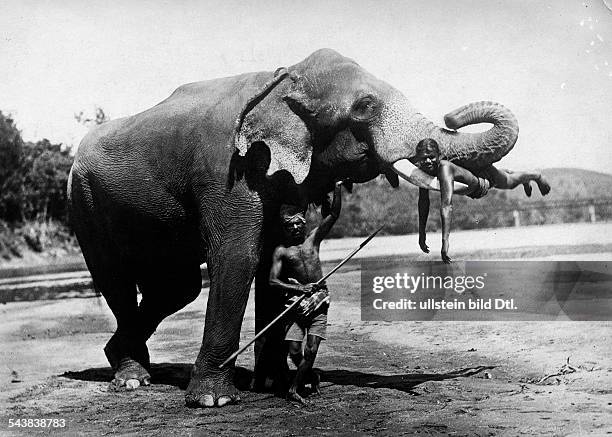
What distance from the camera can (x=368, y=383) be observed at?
16.0ft

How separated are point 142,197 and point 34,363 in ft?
6.38

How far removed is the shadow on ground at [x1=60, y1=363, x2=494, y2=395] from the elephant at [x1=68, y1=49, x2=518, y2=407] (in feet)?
1.29

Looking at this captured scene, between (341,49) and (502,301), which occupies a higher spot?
(341,49)

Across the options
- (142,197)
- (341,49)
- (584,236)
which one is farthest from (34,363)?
(584,236)

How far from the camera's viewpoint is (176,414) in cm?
443

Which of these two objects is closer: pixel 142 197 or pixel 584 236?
pixel 142 197

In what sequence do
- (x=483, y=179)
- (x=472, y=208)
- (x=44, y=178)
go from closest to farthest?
(x=483, y=179) → (x=44, y=178) → (x=472, y=208)

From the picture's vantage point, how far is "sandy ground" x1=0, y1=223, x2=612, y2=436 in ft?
13.8

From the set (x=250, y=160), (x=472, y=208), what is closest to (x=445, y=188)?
(x=250, y=160)

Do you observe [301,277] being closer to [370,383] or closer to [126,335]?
[370,383]

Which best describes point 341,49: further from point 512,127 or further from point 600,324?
point 600,324

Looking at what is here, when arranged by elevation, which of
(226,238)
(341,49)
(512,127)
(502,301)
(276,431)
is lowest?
(276,431)

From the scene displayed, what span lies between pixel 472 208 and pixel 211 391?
570 centimetres

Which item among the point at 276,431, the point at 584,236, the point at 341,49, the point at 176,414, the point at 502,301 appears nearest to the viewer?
the point at 276,431
